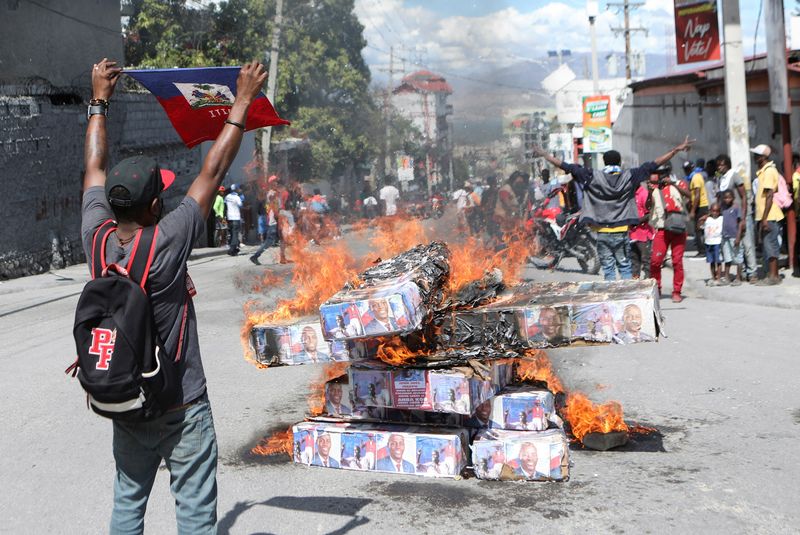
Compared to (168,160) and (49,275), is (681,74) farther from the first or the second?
(49,275)

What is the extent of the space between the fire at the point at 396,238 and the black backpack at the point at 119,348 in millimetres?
6280

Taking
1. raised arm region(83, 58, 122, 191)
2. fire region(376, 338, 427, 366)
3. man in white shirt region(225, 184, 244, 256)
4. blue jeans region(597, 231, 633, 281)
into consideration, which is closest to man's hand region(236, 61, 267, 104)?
raised arm region(83, 58, 122, 191)

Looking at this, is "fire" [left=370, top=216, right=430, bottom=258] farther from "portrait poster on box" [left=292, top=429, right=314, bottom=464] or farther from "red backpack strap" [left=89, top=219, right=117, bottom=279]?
"red backpack strap" [left=89, top=219, right=117, bottom=279]

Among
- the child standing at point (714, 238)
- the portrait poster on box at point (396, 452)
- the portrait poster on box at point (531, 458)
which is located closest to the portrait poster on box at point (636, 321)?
the portrait poster on box at point (531, 458)

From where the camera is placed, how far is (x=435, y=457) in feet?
16.6

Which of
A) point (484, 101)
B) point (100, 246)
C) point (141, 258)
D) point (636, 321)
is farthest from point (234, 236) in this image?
point (141, 258)

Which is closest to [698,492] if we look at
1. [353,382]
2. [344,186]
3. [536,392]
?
[536,392]

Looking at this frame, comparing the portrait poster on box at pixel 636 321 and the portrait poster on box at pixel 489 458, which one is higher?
the portrait poster on box at pixel 636 321

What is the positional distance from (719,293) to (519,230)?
4789mm

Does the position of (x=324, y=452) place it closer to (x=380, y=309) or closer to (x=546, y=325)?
(x=380, y=309)

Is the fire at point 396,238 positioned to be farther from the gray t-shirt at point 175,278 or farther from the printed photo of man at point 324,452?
the gray t-shirt at point 175,278

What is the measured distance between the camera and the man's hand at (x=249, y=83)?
3.59 m

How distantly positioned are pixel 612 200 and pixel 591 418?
438 cm

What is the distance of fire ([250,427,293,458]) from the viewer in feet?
18.9
